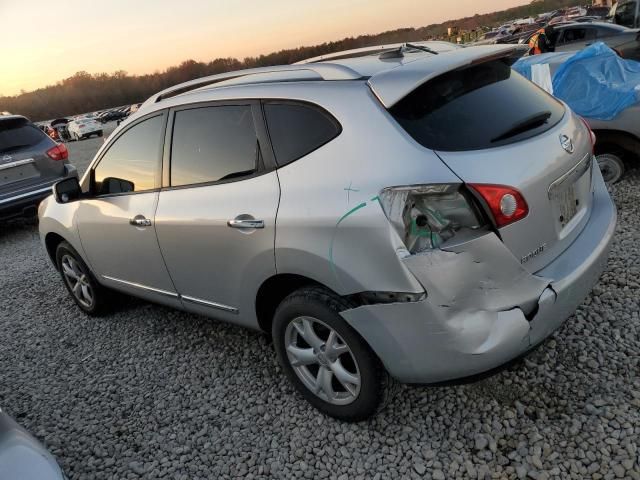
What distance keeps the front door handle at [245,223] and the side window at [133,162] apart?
2.74ft

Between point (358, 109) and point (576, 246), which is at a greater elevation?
point (358, 109)

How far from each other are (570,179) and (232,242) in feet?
5.39

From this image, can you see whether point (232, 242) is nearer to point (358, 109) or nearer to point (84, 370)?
point (358, 109)

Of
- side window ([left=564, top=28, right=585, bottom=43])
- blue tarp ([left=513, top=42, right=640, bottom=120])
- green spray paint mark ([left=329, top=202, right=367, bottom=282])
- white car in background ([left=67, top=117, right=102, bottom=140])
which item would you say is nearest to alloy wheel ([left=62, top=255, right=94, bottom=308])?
green spray paint mark ([left=329, top=202, right=367, bottom=282])

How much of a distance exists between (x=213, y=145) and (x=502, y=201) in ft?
5.18

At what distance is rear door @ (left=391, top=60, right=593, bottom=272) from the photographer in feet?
6.55

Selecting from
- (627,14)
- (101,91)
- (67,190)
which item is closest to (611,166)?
(67,190)

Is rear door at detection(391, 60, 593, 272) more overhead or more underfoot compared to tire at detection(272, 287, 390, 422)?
more overhead

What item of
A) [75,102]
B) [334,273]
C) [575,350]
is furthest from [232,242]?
[75,102]

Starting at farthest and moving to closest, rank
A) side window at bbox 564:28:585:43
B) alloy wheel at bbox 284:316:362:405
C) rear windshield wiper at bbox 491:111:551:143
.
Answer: side window at bbox 564:28:585:43, alloy wheel at bbox 284:316:362:405, rear windshield wiper at bbox 491:111:551:143

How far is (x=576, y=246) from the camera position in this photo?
2.31 m

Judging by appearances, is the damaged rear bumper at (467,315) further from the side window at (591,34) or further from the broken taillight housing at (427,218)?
the side window at (591,34)

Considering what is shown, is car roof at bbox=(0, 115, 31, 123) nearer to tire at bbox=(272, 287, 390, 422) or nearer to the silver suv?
the silver suv

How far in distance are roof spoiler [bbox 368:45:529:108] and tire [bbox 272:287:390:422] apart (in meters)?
0.91
